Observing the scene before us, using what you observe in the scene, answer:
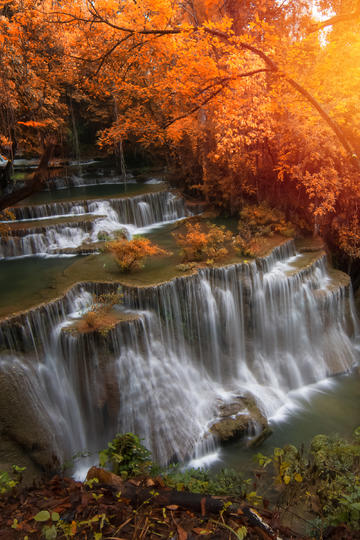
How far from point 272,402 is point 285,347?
2.14 meters

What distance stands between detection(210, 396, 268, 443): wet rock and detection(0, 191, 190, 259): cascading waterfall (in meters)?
7.25

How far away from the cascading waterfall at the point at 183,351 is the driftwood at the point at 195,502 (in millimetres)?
4327

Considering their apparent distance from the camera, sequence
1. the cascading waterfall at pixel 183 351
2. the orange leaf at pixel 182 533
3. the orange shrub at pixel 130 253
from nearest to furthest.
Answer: the orange leaf at pixel 182 533 < the cascading waterfall at pixel 183 351 < the orange shrub at pixel 130 253

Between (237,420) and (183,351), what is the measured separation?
6.84ft

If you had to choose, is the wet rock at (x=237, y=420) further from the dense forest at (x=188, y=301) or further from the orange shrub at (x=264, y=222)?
the orange shrub at (x=264, y=222)

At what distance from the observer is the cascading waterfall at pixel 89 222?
11930 millimetres

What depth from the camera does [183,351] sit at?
9008 millimetres

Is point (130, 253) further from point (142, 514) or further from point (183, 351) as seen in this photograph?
point (142, 514)

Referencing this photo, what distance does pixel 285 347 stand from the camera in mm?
10781

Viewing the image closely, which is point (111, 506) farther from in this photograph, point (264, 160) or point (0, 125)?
point (264, 160)

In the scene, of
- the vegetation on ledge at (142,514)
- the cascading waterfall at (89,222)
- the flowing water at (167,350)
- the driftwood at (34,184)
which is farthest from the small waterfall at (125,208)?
the vegetation on ledge at (142,514)

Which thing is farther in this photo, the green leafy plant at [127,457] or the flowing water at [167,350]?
the flowing water at [167,350]

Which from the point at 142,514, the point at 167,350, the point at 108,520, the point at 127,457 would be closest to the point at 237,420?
the point at 167,350

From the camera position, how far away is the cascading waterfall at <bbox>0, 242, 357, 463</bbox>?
285 inches
